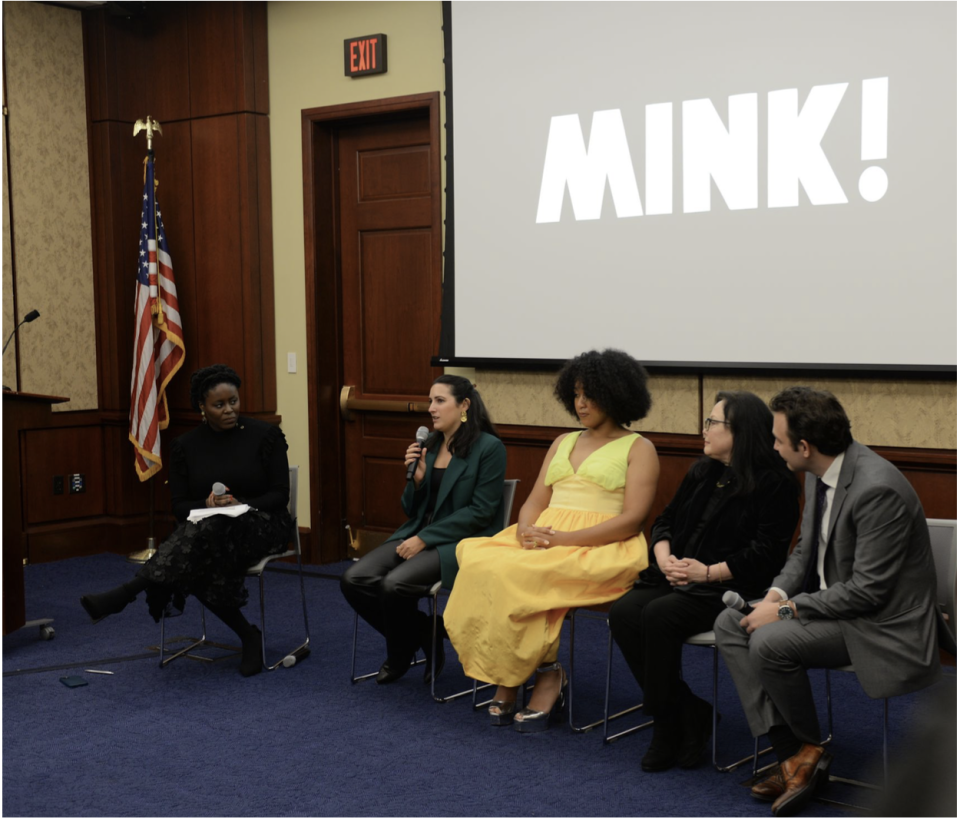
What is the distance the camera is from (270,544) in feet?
14.4

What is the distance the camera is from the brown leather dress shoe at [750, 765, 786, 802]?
10.0 ft

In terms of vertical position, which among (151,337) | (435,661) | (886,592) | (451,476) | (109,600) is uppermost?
(151,337)

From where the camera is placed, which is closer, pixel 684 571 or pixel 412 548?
pixel 684 571

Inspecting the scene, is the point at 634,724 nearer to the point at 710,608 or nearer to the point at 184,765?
the point at 710,608

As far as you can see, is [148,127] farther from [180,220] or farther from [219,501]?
[219,501]

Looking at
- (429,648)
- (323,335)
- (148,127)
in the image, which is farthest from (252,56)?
(429,648)

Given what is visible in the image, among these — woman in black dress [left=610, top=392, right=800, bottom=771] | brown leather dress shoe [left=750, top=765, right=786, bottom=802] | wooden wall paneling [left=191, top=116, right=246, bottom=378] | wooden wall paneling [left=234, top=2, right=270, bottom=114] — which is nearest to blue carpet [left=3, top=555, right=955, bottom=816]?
brown leather dress shoe [left=750, top=765, right=786, bottom=802]

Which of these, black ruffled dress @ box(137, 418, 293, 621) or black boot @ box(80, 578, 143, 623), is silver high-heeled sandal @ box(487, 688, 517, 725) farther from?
black boot @ box(80, 578, 143, 623)

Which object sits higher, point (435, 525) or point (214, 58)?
point (214, 58)

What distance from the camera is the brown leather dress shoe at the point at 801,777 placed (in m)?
2.96

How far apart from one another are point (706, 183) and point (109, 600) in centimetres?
299

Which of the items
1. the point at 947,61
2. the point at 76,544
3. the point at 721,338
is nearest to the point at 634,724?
the point at 721,338

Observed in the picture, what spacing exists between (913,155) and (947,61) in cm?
35

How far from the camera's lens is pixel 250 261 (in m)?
6.32
